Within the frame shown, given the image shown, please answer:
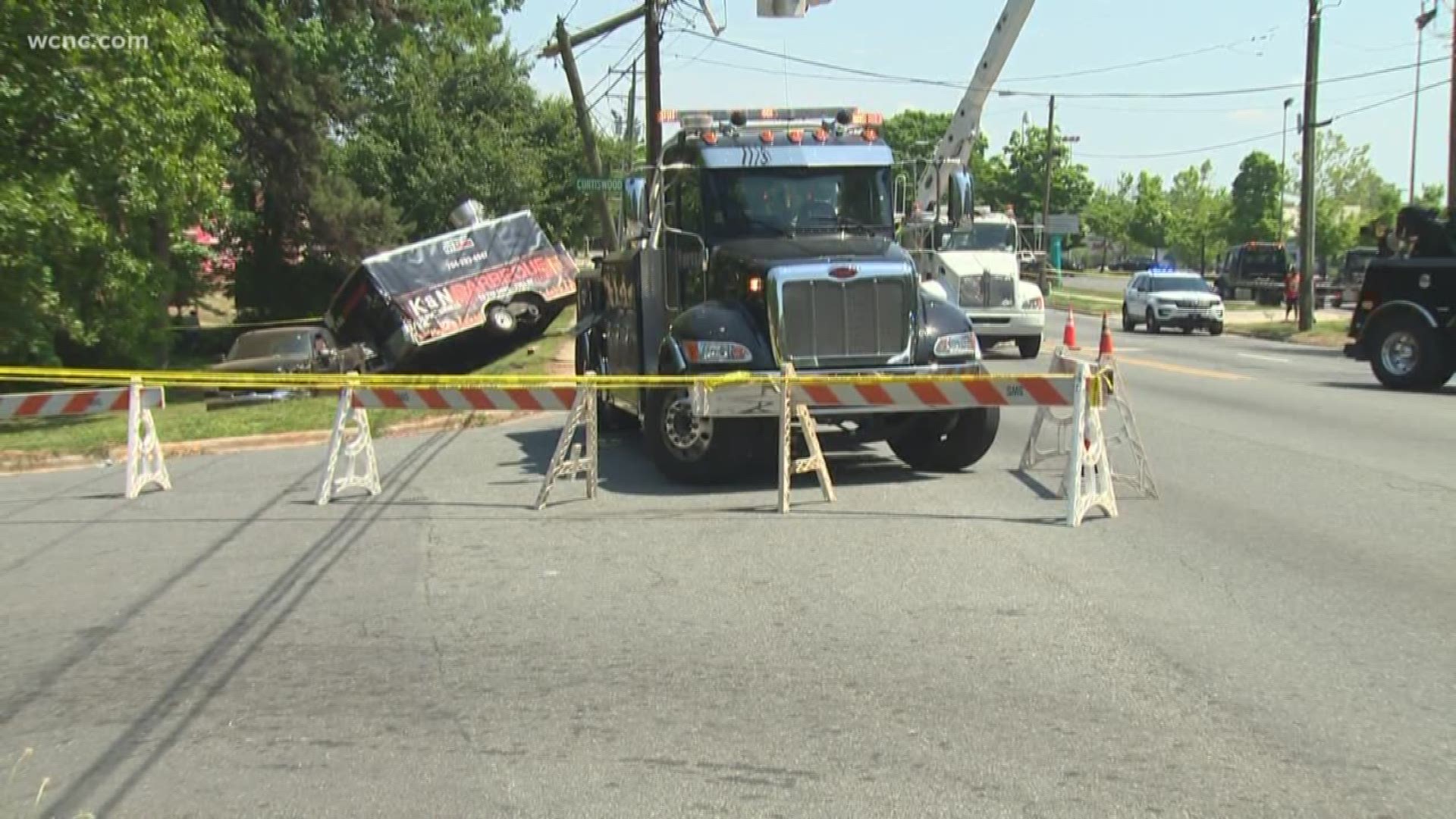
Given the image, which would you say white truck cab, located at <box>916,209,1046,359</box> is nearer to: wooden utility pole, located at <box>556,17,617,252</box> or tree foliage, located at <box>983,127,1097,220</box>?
wooden utility pole, located at <box>556,17,617,252</box>

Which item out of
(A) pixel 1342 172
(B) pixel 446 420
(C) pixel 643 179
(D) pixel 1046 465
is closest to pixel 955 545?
(D) pixel 1046 465

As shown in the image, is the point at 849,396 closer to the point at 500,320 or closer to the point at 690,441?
the point at 690,441

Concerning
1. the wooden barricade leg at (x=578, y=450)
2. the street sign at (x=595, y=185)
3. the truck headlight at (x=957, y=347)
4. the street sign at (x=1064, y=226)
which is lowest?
the wooden barricade leg at (x=578, y=450)

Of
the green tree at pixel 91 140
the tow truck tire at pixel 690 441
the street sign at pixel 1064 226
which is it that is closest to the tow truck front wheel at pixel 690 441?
the tow truck tire at pixel 690 441

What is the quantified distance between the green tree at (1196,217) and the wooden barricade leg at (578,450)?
282 ft

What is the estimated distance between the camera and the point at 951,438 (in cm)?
1155

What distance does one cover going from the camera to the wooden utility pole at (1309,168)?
3503cm

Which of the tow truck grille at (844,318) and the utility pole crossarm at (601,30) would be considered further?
the utility pole crossarm at (601,30)

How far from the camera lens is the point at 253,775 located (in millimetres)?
4898

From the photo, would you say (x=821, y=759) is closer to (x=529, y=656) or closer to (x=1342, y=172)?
(x=529, y=656)

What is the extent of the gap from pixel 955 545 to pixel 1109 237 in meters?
112

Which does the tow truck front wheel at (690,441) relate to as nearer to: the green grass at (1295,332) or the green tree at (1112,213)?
the green grass at (1295,332)

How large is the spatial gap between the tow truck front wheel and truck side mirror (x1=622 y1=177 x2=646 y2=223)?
2.28 metres

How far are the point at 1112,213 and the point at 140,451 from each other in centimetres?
10433
